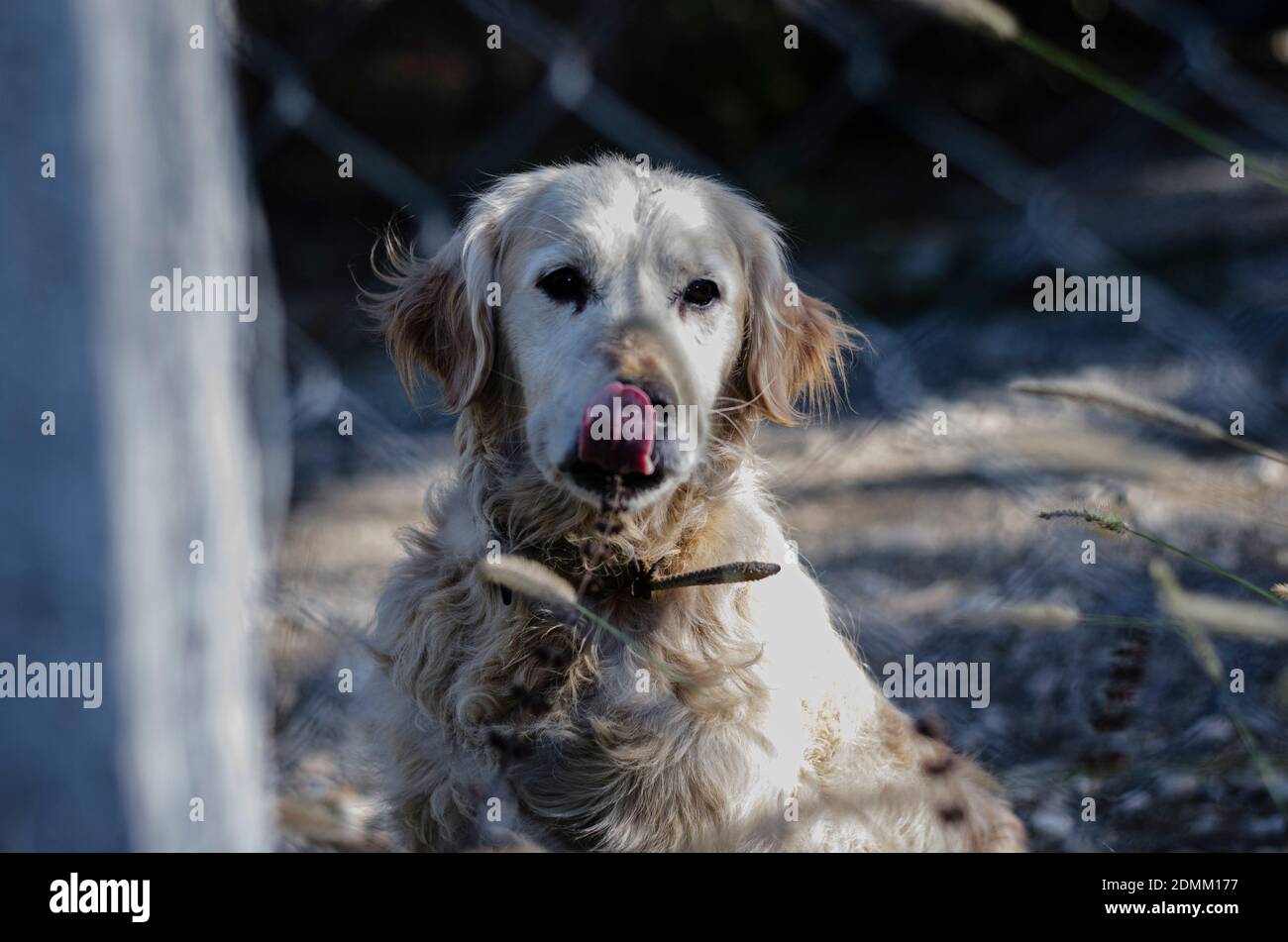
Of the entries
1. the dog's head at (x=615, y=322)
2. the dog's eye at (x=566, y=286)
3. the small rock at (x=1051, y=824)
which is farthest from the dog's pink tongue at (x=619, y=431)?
the small rock at (x=1051, y=824)

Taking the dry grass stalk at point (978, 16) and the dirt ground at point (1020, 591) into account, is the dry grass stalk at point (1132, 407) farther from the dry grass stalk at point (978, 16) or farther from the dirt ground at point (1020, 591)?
the dry grass stalk at point (978, 16)

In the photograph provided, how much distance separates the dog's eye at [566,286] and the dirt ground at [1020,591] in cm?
37

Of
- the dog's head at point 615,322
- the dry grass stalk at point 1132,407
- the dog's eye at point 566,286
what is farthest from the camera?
the dog's eye at point 566,286

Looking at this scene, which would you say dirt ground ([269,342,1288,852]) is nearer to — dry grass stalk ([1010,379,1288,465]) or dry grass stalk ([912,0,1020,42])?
dry grass stalk ([1010,379,1288,465])

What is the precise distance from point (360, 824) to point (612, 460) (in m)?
0.60

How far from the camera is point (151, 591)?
0.74 m

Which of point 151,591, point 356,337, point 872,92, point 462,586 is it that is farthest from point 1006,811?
point 356,337

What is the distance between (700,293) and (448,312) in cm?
25

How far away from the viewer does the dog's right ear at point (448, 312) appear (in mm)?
1071

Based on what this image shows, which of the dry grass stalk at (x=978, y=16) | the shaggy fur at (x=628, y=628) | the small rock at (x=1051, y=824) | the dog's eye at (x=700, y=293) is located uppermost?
the dry grass stalk at (x=978, y=16)

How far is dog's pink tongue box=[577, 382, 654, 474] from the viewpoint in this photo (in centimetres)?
86

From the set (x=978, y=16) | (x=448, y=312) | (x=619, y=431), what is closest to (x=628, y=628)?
(x=619, y=431)

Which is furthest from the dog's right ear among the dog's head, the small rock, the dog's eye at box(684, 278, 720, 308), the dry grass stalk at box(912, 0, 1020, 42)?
the small rock

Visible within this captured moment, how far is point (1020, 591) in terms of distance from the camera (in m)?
1.63
